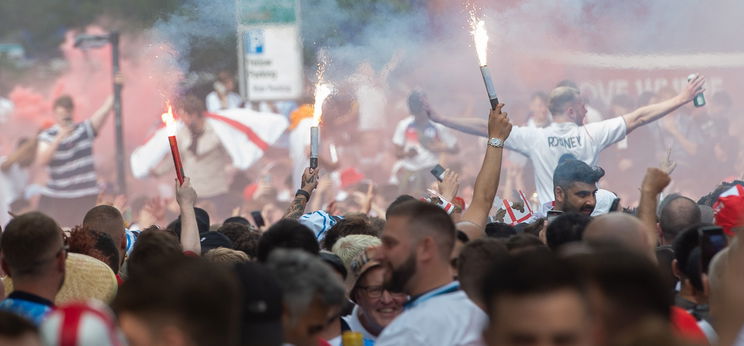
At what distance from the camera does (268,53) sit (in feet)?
64.8

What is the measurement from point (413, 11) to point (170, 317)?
17263mm

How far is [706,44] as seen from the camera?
18547 mm

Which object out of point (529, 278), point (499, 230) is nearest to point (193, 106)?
point (499, 230)

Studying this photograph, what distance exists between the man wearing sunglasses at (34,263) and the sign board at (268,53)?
594 inches

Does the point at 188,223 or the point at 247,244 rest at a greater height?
the point at 188,223

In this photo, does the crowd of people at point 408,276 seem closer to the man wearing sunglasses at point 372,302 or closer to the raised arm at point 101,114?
the man wearing sunglasses at point 372,302

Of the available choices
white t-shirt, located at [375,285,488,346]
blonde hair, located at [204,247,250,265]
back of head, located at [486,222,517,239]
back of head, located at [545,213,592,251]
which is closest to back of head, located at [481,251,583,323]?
white t-shirt, located at [375,285,488,346]

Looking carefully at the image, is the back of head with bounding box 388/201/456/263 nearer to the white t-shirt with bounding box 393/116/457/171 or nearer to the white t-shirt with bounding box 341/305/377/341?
the white t-shirt with bounding box 341/305/377/341

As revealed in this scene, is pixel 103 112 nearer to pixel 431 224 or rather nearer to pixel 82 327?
pixel 431 224

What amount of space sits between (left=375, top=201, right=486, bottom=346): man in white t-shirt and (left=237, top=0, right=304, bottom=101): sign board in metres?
15.3

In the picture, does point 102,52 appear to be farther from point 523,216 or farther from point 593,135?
point 523,216

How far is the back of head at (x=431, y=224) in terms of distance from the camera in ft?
14.4

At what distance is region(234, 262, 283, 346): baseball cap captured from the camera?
3252mm

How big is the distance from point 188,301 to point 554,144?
33.9 ft
